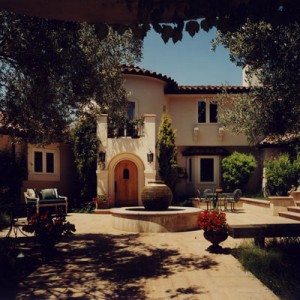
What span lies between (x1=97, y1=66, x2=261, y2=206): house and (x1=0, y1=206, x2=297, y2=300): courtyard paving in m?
8.66

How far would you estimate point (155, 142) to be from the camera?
18.9m

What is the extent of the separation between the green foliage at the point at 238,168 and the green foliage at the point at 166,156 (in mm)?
3522

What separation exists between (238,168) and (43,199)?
1133cm

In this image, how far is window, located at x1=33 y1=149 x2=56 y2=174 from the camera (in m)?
19.7

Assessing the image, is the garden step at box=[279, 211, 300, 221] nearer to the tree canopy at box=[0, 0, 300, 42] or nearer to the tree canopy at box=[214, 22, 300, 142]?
the tree canopy at box=[214, 22, 300, 142]

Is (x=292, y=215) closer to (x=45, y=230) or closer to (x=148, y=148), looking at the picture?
(x=148, y=148)

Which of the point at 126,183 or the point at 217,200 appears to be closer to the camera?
the point at 217,200

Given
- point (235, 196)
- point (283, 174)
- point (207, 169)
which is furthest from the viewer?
point (207, 169)

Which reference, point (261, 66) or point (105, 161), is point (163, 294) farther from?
point (105, 161)

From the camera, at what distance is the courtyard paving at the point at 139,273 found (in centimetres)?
532

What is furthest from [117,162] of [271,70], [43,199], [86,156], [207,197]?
[271,70]

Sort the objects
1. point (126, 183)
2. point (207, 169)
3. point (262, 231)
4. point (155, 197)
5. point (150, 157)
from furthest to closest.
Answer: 1. point (207, 169)
2. point (126, 183)
3. point (150, 157)
4. point (155, 197)
5. point (262, 231)

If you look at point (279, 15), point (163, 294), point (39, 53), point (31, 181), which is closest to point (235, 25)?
point (279, 15)

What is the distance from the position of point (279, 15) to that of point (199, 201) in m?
15.1
